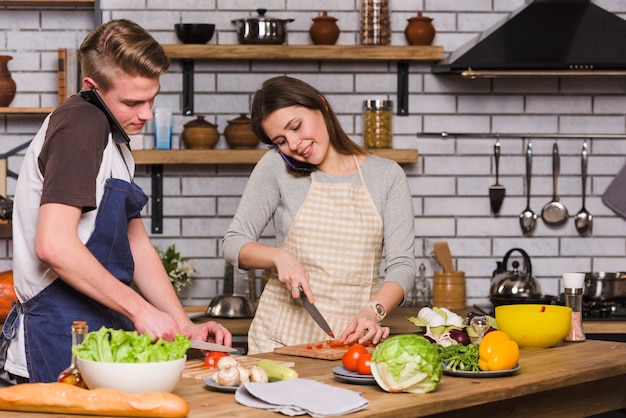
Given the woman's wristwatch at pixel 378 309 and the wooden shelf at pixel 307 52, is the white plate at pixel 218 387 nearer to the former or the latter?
the woman's wristwatch at pixel 378 309

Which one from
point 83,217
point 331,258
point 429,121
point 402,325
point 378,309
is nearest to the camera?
point 83,217

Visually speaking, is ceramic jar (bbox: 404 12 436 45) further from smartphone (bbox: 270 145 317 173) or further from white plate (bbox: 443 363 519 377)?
white plate (bbox: 443 363 519 377)

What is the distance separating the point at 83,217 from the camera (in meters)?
2.34

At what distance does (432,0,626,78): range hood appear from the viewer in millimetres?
4492

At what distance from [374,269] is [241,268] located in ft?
1.57

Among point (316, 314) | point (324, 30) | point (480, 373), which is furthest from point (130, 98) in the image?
point (324, 30)

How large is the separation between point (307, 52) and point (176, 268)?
49.3 inches

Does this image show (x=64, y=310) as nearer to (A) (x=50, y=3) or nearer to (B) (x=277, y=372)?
(B) (x=277, y=372)

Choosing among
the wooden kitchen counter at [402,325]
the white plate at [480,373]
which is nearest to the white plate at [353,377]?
the white plate at [480,373]

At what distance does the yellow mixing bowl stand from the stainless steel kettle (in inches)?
73.0

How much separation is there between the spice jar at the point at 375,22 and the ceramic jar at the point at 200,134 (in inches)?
35.2

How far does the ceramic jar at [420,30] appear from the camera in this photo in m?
4.79

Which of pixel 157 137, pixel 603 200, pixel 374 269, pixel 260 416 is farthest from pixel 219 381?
pixel 603 200

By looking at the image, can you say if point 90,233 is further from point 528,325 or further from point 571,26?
point 571,26
